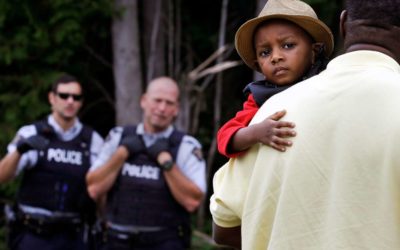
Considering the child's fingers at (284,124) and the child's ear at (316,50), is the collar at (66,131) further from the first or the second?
the child's fingers at (284,124)

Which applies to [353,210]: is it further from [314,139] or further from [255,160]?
[255,160]

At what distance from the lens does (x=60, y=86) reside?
19.4 ft

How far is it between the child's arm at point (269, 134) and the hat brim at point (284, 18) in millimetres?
380

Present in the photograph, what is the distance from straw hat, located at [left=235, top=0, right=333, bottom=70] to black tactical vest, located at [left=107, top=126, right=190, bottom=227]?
9.37 feet

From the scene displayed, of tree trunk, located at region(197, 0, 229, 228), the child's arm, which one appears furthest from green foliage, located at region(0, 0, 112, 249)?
the child's arm

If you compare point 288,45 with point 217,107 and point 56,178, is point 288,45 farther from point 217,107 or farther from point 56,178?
point 217,107

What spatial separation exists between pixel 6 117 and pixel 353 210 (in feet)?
18.4

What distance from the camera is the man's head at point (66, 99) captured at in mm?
5797

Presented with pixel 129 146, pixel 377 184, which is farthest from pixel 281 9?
pixel 129 146

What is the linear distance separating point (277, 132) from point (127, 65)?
5.58 m

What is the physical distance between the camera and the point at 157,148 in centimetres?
519

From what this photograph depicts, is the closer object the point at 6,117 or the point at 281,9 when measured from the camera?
the point at 281,9

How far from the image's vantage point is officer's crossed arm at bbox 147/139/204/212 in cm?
515

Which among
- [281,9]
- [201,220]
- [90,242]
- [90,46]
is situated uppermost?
[281,9]
